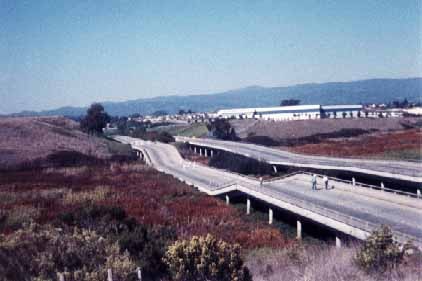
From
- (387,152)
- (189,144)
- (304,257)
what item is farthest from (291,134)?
(304,257)

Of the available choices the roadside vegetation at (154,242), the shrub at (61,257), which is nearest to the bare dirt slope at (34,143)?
the roadside vegetation at (154,242)

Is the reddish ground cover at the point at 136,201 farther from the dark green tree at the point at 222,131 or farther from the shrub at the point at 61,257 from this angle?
the dark green tree at the point at 222,131

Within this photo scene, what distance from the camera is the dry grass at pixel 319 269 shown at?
15047 mm

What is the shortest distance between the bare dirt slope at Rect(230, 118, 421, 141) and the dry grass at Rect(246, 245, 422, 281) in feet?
328

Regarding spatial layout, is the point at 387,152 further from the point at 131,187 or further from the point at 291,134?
the point at 291,134

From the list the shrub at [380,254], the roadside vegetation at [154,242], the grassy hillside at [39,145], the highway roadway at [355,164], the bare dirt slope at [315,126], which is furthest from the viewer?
the bare dirt slope at [315,126]

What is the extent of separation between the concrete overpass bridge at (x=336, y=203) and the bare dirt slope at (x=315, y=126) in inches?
2658

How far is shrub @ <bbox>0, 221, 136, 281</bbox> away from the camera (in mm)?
15734

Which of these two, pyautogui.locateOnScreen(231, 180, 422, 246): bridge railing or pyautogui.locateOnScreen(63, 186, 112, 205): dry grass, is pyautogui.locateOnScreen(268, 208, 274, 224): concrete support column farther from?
pyautogui.locateOnScreen(63, 186, 112, 205): dry grass

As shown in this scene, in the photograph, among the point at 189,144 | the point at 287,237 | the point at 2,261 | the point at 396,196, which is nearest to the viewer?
the point at 2,261

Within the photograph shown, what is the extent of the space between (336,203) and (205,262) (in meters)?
20.4

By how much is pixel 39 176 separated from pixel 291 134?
73587mm

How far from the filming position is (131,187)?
51312mm

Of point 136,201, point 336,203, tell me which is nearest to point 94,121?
point 136,201
